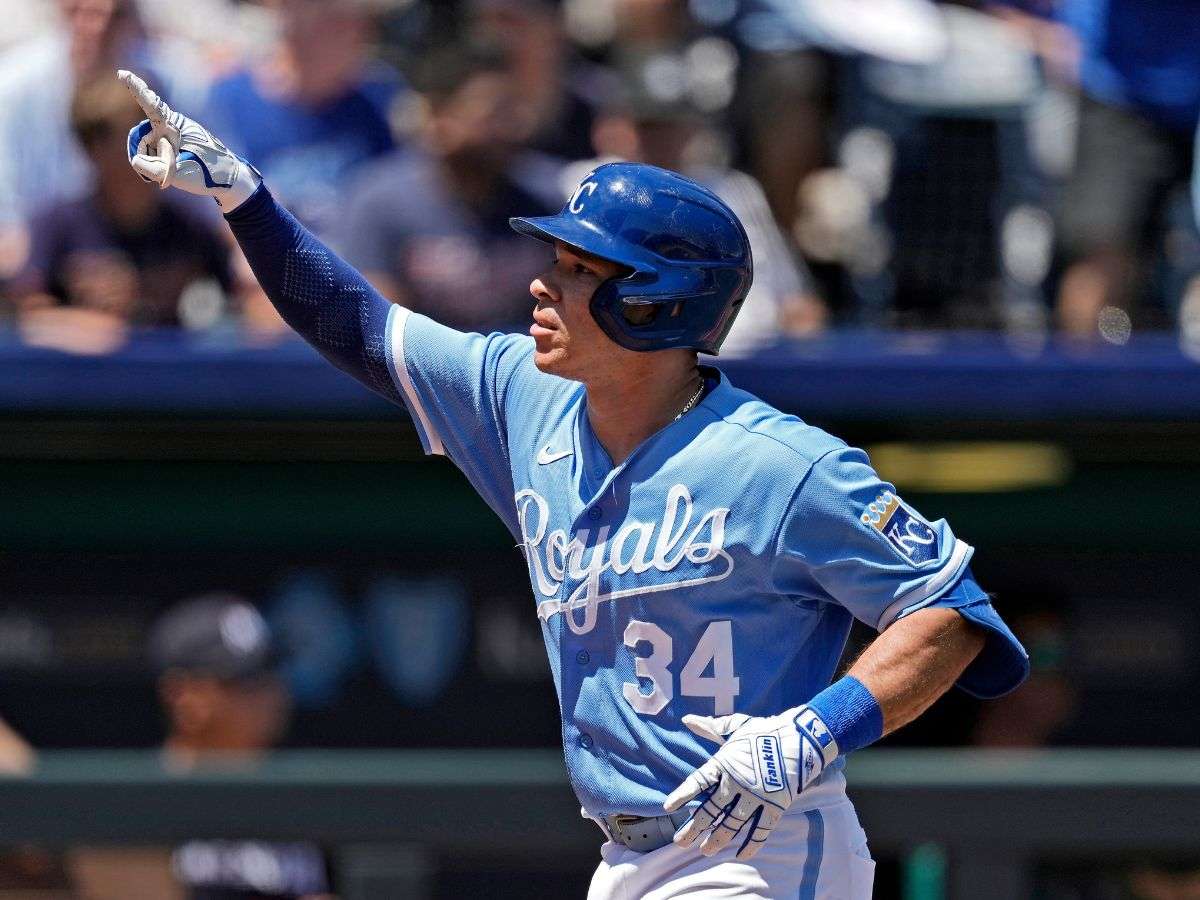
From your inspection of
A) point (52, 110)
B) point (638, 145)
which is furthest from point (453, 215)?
point (52, 110)

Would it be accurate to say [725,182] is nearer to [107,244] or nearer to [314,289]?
[107,244]

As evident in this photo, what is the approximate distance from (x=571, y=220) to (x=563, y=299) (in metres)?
0.12

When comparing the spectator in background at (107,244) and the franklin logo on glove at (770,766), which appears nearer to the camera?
the franklin logo on glove at (770,766)

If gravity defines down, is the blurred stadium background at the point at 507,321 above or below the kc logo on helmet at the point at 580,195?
below

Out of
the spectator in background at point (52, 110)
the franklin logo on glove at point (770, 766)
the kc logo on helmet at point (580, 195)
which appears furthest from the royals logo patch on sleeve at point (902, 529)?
the spectator in background at point (52, 110)

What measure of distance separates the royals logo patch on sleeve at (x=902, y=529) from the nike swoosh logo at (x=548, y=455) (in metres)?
0.53

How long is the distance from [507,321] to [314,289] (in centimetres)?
234

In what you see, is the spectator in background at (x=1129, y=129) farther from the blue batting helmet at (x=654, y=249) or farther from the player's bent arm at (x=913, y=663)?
the player's bent arm at (x=913, y=663)

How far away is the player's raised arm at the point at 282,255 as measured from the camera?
3.03 meters

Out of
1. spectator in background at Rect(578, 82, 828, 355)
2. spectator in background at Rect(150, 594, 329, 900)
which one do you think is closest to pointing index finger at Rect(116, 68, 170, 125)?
spectator in background at Rect(150, 594, 329, 900)

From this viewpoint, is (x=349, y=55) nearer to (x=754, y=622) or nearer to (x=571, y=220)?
(x=571, y=220)

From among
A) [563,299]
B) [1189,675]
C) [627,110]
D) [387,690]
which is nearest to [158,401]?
[387,690]

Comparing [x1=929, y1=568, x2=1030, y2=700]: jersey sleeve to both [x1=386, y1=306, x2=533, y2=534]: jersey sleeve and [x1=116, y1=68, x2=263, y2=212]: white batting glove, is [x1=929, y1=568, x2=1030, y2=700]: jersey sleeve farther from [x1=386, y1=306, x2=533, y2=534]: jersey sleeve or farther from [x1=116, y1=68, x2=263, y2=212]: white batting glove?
[x1=116, y1=68, x2=263, y2=212]: white batting glove

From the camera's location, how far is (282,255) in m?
3.17
